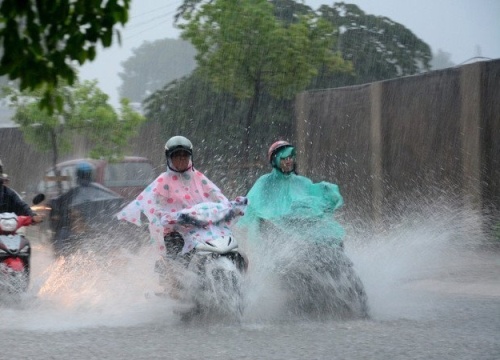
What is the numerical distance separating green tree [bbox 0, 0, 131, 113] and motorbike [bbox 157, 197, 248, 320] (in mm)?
4036

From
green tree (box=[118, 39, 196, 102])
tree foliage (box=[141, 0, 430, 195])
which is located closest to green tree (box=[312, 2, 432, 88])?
tree foliage (box=[141, 0, 430, 195])

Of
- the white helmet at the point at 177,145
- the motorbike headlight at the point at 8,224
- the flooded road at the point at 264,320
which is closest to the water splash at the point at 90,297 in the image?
the flooded road at the point at 264,320

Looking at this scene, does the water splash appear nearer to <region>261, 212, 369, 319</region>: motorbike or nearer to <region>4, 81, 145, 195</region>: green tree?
<region>261, 212, 369, 319</region>: motorbike

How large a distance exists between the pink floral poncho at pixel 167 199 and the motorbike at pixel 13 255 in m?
1.30

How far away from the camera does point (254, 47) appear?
63.0 ft

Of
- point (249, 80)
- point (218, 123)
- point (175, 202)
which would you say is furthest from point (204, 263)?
point (218, 123)

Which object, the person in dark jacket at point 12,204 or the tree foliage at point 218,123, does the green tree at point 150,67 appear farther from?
the person in dark jacket at point 12,204

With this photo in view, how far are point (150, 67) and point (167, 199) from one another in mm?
84072

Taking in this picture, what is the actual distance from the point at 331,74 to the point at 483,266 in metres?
11.7

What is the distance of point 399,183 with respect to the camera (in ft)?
53.7

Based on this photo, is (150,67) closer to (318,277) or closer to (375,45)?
(375,45)

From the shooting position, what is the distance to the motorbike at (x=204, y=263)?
8.11 metres

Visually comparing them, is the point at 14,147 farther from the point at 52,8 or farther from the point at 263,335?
the point at 52,8

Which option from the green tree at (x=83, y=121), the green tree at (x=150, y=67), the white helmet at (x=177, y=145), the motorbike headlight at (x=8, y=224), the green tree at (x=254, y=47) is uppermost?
the green tree at (x=150, y=67)
